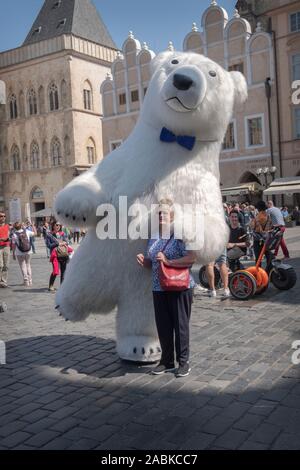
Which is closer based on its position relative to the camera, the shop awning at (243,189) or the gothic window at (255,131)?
the shop awning at (243,189)

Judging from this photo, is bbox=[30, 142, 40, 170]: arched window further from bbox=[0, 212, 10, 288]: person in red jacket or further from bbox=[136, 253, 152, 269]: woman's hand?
bbox=[136, 253, 152, 269]: woman's hand

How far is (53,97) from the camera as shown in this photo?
36344 millimetres

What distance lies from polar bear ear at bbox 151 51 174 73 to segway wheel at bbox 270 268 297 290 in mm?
4357

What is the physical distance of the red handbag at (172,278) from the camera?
3.92 meters

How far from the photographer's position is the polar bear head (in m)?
3.92

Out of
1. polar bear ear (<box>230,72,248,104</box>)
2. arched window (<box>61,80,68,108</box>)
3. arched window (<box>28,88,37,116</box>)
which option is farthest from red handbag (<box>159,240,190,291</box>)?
arched window (<box>28,88,37,116</box>)

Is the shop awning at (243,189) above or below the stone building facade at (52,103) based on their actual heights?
below

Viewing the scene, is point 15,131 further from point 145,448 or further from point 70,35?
point 145,448

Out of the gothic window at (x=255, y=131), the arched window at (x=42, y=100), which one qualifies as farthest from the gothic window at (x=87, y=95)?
the gothic window at (x=255, y=131)

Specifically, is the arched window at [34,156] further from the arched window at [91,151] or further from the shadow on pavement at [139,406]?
the shadow on pavement at [139,406]

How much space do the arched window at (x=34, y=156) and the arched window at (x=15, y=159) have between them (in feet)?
5.00

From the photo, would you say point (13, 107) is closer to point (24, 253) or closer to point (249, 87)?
point (249, 87)

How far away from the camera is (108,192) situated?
163 inches

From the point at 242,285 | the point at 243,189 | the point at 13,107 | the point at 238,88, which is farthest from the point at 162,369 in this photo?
the point at 13,107
